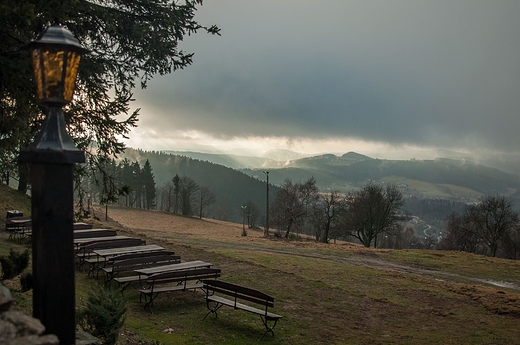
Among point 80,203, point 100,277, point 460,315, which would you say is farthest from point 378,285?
point 80,203

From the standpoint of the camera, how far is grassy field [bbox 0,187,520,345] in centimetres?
970

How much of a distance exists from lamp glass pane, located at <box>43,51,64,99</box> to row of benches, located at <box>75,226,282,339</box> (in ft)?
23.2

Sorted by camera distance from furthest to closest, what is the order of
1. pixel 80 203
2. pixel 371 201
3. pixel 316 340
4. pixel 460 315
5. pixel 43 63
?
pixel 371 201 < pixel 460 315 < pixel 80 203 < pixel 316 340 < pixel 43 63

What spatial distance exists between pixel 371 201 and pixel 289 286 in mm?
40093

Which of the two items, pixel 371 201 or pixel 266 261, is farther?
pixel 371 201

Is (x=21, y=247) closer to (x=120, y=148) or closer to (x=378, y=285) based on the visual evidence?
(x=120, y=148)

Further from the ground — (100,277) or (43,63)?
(43,63)

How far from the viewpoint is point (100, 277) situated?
14.2 meters

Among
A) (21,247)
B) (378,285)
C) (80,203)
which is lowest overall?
(378,285)

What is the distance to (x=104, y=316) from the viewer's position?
6.39m

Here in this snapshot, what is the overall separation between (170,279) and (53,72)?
28.5ft

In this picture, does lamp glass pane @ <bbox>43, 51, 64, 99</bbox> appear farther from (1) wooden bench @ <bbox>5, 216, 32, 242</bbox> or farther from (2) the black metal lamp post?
(1) wooden bench @ <bbox>5, 216, 32, 242</bbox>

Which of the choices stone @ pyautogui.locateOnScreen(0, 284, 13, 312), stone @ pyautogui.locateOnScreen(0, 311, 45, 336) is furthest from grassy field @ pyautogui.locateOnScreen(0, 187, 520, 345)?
stone @ pyautogui.locateOnScreen(0, 311, 45, 336)

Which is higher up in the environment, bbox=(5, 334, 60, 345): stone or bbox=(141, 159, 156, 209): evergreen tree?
bbox=(5, 334, 60, 345): stone
